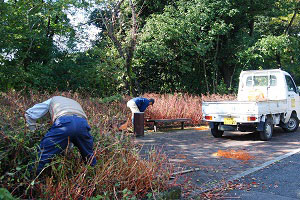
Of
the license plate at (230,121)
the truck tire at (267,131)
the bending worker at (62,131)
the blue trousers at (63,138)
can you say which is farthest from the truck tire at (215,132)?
the blue trousers at (63,138)

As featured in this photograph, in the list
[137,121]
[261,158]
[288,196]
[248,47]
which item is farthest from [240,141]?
[248,47]

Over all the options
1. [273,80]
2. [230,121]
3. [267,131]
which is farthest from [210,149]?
[273,80]

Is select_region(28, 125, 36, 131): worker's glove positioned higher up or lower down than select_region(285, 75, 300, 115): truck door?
lower down

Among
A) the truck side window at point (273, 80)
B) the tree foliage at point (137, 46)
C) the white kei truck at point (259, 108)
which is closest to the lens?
the white kei truck at point (259, 108)

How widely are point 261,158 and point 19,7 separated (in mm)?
9901

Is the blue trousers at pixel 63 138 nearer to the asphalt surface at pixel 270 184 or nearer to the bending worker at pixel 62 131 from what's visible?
the bending worker at pixel 62 131

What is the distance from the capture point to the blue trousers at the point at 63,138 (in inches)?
154

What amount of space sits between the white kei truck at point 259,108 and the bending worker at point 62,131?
682cm

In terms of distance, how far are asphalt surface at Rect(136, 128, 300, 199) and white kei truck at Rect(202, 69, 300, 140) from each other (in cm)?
46

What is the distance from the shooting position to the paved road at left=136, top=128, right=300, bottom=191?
20.0ft

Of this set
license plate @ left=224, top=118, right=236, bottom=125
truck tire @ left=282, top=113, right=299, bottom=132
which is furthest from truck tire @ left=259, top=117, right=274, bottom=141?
truck tire @ left=282, top=113, right=299, bottom=132

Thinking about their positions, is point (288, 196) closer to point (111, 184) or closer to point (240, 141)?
point (111, 184)

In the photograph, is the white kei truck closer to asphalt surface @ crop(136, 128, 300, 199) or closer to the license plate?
the license plate

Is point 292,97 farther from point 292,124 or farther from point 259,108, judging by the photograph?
point 259,108
